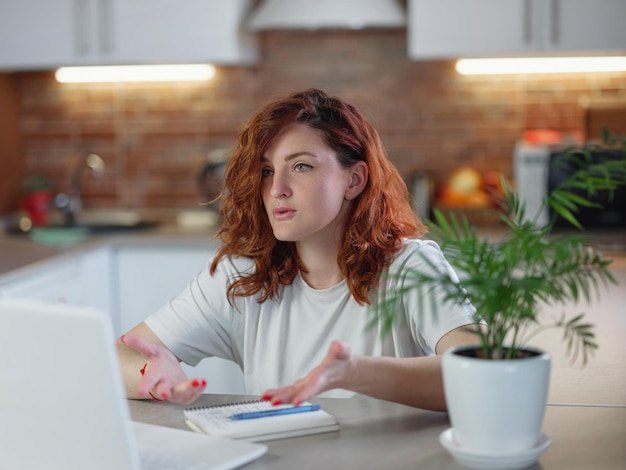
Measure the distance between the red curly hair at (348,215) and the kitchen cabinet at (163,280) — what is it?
63.8 inches

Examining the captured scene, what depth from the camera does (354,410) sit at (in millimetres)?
1587

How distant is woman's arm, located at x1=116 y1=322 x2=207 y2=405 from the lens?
1.53m

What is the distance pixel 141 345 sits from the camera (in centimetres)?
166

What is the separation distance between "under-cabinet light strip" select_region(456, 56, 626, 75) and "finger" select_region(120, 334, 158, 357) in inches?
102

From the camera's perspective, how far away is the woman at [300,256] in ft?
6.22

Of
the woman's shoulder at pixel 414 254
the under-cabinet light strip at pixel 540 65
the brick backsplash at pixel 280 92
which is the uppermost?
the under-cabinet light strip at pixel 540 65

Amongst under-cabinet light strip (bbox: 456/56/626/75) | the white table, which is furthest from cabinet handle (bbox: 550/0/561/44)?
the white table

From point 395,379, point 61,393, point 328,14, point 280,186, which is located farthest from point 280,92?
point 61,393

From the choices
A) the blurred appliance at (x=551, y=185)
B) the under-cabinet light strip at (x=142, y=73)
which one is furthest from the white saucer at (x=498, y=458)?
the under-cabinet light strip at (x=142, y=73)

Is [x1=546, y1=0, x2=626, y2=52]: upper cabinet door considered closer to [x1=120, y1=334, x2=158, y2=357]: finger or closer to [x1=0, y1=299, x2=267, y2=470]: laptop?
[x1=120, y1=334, x2=158, y2=357]: finger

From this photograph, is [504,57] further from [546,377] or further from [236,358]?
[546,377]

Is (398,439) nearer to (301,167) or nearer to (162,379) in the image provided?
(162,379)

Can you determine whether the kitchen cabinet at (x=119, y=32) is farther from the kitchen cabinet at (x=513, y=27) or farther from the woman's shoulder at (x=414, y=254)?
the woman's shoulder at (x=414, y=254)

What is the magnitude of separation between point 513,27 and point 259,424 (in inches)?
98.2
